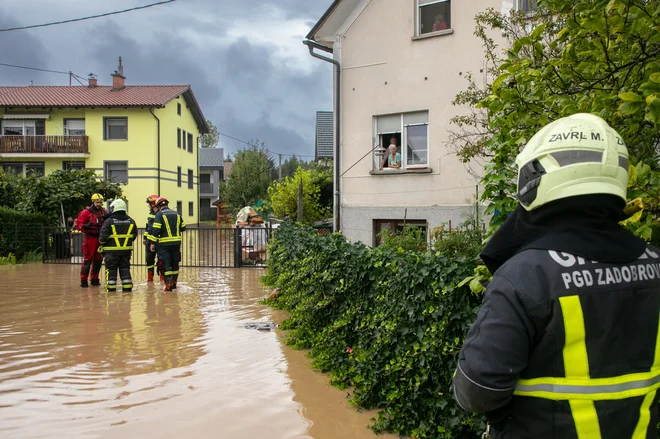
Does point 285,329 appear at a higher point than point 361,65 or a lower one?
lower

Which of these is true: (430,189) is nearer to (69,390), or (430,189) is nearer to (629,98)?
(69,390)

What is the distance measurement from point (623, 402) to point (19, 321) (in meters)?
9.47

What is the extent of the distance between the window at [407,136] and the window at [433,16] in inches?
78.3

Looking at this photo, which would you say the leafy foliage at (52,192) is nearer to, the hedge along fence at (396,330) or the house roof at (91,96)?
the house roof at (91,96)

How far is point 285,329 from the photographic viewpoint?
26.4 ft

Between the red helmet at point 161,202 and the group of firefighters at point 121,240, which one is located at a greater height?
the red helmet at point 161,202

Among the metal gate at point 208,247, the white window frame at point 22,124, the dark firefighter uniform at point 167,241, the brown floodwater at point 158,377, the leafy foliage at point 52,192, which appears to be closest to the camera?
the brown floodwater at point 158,377

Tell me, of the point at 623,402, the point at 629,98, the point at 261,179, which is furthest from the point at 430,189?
the point at 261,179

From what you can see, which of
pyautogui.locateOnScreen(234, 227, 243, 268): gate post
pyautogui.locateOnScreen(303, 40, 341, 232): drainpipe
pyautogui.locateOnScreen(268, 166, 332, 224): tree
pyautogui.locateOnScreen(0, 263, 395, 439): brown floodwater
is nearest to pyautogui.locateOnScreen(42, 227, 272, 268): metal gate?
pyautogui.locateOnScreen(234, 227, 243, 268): gate post

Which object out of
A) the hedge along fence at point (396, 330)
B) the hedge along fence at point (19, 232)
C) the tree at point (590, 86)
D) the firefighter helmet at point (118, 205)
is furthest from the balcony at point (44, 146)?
the tree at point (590, 86)

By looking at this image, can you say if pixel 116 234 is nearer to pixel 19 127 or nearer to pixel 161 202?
pixel 161 202

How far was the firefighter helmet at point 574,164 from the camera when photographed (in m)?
1.97

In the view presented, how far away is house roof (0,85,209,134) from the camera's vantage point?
3753 cm

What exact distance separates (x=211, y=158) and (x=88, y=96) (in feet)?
90.4
